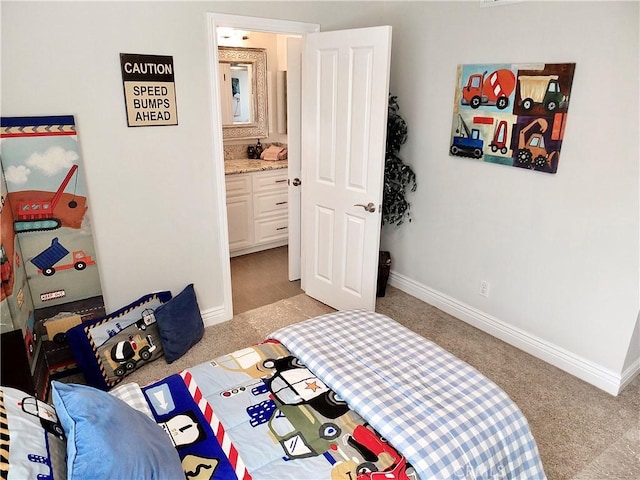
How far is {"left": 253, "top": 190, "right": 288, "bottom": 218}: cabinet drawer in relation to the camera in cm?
450

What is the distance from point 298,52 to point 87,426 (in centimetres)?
297

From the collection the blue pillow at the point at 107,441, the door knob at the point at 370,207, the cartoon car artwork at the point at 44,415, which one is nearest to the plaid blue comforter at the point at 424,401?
the blue pillow at the point at 107,441

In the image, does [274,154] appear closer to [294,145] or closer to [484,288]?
[294,145]

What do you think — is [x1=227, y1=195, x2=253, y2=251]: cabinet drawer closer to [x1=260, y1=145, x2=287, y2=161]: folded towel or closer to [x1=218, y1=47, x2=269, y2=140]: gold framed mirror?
[x1=260, y1=145, x2=287, y2=161]: folded towel

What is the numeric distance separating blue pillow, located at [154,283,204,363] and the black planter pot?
148cm

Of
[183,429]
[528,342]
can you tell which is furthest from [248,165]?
[183,429]

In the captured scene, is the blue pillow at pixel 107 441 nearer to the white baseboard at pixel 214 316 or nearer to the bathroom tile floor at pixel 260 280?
the white baseboard at pixel 214 316

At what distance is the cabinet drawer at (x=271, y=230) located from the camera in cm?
462

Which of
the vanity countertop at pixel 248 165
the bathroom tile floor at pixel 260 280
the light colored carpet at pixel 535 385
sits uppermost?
the vanity countertop at pixel 248 165

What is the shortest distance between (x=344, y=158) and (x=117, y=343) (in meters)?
1.87

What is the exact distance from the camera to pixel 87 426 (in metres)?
1.18

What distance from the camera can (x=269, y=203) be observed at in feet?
15.1

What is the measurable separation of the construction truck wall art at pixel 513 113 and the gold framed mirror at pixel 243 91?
7.71ft

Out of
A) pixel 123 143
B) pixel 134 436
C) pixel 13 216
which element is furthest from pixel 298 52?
pixel 134 436
